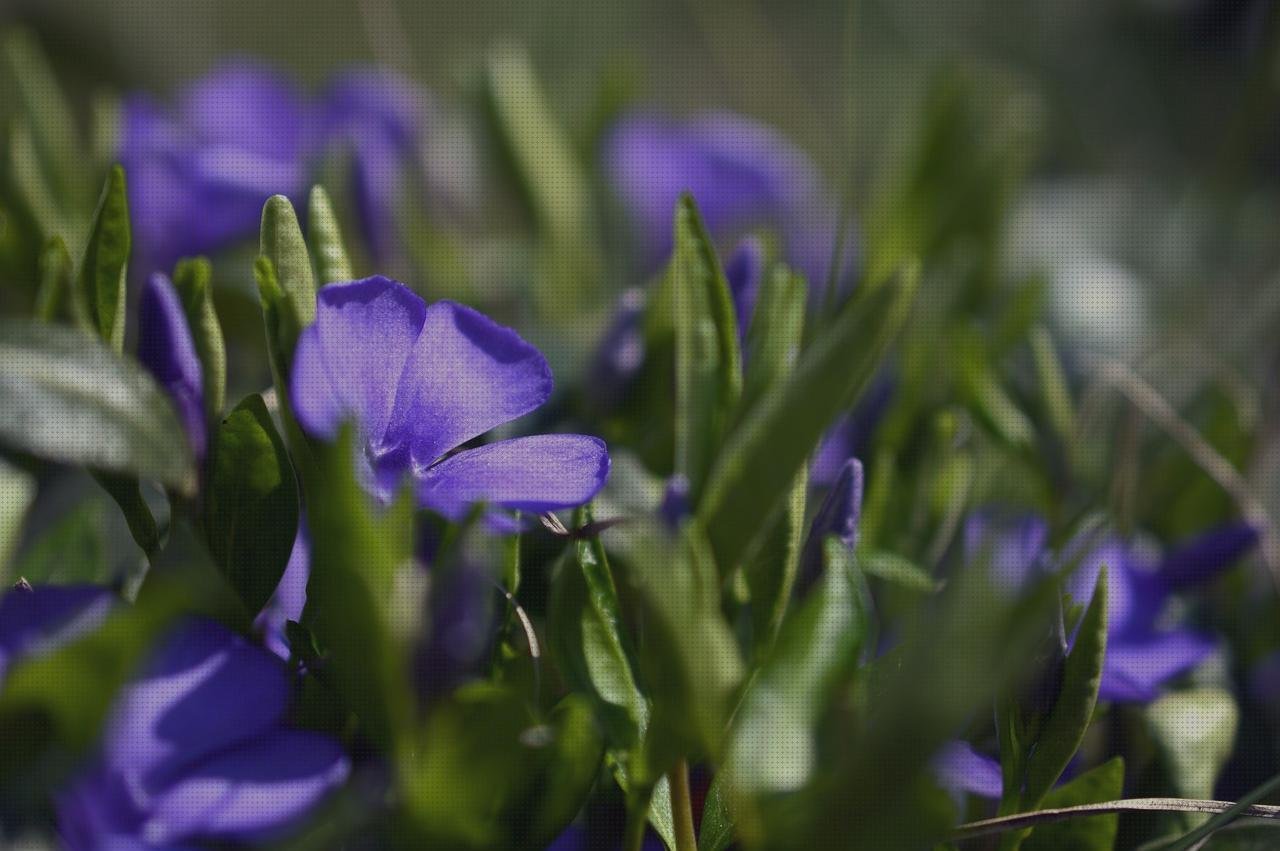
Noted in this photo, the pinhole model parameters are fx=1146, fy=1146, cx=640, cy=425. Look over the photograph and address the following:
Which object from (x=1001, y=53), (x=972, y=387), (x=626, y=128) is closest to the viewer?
(x=972, y=387)

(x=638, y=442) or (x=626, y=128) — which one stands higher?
(x=626, y=128)

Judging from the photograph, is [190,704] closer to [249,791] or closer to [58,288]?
[249,791]

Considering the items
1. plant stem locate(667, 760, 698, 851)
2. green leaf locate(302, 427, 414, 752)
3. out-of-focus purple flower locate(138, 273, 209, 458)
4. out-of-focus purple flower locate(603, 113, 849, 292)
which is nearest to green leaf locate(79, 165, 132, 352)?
out-of-focus purple flower locate(138, 273, 209, 458)

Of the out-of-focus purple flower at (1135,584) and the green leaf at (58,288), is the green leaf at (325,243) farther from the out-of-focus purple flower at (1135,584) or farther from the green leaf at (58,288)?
the out-of-focus purple flower at (1135,584)

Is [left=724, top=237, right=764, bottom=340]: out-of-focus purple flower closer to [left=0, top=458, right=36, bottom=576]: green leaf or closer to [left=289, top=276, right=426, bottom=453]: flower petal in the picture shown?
[left=289, top=276, right=426, bottom=453]: flower petal

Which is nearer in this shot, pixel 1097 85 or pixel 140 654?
pixel 140 654

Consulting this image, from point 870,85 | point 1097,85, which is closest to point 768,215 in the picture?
point 870,85

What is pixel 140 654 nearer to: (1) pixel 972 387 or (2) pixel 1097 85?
(1) pixel 972 387

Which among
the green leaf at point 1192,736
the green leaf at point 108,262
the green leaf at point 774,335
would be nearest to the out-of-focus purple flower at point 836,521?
the green leaf at point 774,335
